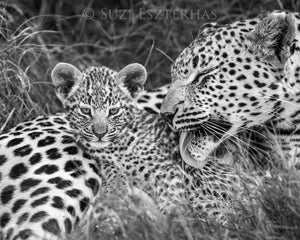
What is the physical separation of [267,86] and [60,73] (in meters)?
1.61

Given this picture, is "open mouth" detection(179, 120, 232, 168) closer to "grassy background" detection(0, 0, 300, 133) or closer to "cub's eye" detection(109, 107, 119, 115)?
"cub's eye" detection(109, 107, 119, 115)

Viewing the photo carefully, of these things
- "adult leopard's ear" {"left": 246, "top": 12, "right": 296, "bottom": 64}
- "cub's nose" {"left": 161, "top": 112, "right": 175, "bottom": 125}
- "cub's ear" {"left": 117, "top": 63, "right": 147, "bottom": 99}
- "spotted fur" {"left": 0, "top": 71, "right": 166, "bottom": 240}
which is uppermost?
"adult leopard's ear" {"left": 246, "top": 12, "right": 296, "bottom": 64}

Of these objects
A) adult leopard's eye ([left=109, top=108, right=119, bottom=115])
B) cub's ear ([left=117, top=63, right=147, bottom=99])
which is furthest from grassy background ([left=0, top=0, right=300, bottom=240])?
adult leopard's eye ([left=109, top=108, right=119, bottom=115])

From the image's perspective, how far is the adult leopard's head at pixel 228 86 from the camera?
607 centimetres

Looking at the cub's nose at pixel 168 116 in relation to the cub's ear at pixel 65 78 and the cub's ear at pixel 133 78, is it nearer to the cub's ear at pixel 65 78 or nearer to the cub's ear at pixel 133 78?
the cub's ear at pixel 133 78

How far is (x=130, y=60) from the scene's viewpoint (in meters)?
9.57

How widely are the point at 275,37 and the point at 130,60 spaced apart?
3.69 meters

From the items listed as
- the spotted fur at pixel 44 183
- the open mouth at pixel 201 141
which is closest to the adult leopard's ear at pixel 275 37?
the open mouth at pixel 201 141

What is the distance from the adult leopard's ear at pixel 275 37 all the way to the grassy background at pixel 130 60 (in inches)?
39.9

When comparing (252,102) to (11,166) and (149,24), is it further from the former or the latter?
(149,24)

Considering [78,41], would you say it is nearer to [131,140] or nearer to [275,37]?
[131,140]

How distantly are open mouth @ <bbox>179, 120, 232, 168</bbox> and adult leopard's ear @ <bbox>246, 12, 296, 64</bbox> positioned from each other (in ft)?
2.04

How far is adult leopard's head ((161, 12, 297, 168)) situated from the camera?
19.9 ft

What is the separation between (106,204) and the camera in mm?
5059
